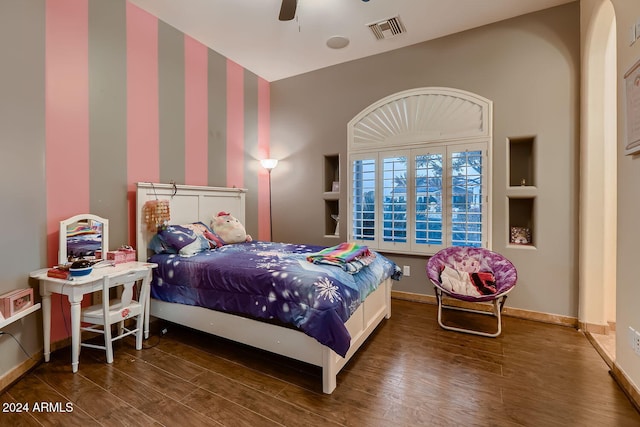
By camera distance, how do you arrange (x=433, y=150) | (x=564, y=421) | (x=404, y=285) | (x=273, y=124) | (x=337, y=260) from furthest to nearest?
(x=273, y=124) < (x=404, y=285) < (x=433, y=150) < (x=337, y=260) < (x=564, y=421)

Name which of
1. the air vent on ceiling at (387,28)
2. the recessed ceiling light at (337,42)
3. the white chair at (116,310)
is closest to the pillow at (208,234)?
the white chair at (116,310)

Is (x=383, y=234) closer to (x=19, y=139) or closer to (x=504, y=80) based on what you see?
(x=504, y=80)

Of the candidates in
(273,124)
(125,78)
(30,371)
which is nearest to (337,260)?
(30,371)

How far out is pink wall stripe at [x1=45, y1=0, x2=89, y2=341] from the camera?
7.45ft

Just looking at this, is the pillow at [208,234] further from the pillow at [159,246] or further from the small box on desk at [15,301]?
the small box on desk at [15,301]

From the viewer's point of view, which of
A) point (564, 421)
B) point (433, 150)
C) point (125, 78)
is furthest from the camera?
point (433, 150)

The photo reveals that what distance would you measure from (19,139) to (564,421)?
3.89 m

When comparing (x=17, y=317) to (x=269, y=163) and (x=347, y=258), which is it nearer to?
(x=347, y=258)

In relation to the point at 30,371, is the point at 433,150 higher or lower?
higher

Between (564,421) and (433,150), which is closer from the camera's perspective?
(564,421)

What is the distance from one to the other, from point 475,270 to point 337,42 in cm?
304

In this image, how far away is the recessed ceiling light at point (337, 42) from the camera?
342 cm

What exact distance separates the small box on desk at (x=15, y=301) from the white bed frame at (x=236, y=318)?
81 centimetres

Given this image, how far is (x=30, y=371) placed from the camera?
81.7 inches
